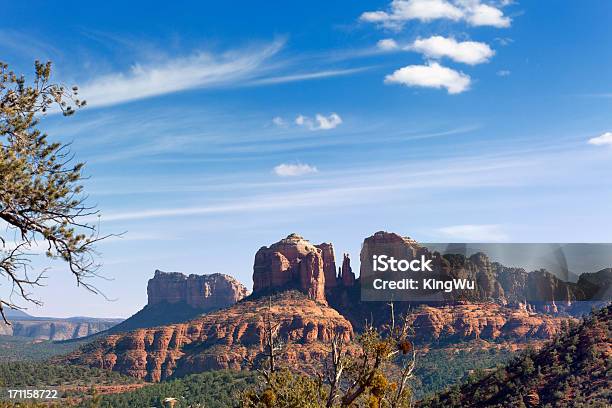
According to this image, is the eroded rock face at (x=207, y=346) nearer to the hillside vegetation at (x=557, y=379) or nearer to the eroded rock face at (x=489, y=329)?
the eroded rock face at (x=489, y=329)

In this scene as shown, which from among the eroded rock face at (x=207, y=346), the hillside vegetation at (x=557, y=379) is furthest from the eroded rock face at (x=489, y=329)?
the hillside vegetation at (x=557, y=379)

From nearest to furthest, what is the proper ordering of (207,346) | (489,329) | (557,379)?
(557,379), (207,346), (489,329)

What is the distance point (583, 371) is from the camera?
78750 millimetres

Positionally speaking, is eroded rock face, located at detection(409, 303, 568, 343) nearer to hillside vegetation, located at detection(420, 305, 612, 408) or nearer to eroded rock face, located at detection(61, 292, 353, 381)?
eroded rock face, located at detection(61, 292, 353, 381)

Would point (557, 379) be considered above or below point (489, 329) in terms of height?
below

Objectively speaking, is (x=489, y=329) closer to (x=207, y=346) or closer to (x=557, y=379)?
(x=207, y=346)

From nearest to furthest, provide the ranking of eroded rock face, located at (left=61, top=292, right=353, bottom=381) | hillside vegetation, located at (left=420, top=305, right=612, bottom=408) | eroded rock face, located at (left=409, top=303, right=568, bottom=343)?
hillside vegetation, located at (left=420, top=305, right=612, bottom=408) < eroded rock face, located at (left=61, top=292, right=353, bottom=381) < eroded rock face, located at (left=409, top=303, right=568, bottom=343)

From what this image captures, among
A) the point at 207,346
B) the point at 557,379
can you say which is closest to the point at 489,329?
the point at 207,346

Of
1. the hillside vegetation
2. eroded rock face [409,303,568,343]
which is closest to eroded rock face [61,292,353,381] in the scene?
eroded rock face [409,303,568,343]

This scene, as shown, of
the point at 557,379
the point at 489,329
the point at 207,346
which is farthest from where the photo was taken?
the point at 489,329

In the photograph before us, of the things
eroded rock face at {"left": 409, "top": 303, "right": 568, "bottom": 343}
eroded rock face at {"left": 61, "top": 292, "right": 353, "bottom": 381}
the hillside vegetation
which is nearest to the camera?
the hillside vegetation

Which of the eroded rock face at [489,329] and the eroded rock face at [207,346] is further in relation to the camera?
the eroded rock face at [489,329]

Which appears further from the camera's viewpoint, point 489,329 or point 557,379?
point 489,329

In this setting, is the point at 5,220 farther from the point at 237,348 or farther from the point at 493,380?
the point at 237,348
